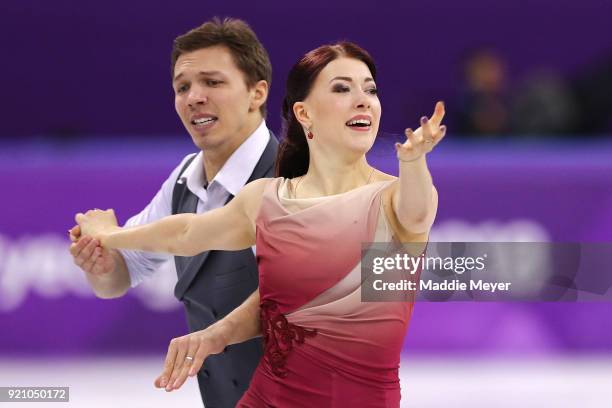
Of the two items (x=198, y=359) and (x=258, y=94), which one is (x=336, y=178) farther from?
(x=258, y=94)

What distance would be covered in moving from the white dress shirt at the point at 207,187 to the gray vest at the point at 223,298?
37 mm

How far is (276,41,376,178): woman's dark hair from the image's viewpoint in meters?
3.18

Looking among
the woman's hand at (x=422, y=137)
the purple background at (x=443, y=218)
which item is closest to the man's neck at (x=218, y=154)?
the woman's hand at (x=422, y=137)

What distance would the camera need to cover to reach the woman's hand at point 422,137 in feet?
8.74

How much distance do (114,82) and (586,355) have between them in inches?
207

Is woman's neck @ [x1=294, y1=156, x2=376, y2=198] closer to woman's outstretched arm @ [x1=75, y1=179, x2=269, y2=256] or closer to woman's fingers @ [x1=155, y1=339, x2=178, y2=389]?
woman's outstretched arm @ [x1=75, y1=179, x2=269, y2=256]

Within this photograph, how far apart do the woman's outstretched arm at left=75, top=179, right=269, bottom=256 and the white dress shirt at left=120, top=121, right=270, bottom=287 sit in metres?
0.46

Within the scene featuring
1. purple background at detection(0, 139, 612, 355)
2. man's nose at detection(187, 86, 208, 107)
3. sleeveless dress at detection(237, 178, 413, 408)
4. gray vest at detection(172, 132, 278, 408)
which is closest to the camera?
sleeveless dress at detection(237, 178, 413, 408)

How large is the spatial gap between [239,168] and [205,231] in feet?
2.20

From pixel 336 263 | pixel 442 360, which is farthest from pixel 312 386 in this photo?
pixel 442 360

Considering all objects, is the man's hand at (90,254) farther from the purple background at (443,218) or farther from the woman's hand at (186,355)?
the purple background at (443,218)

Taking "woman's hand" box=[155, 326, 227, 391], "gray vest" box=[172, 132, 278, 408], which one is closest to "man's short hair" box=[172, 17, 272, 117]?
"gray vest" box=[172, 132, 278, 408]

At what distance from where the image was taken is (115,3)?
984cm

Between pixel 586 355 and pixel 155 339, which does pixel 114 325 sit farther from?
pixel 586 355
